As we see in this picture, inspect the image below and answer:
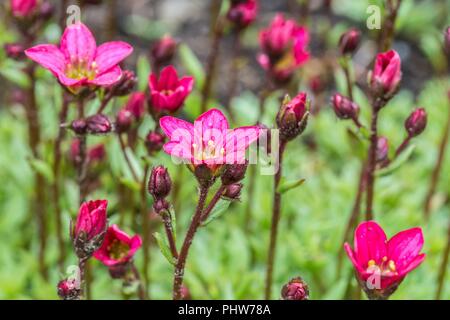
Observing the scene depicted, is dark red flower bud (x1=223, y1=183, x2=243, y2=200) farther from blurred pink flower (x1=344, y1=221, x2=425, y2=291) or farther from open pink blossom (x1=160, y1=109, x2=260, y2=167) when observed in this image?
blurred pink flower (x1=344, y1=221, x2=425, y2=291)

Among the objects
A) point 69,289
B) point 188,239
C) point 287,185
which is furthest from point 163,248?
point 287,185

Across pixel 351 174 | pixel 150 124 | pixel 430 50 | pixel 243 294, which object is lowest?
pixel 243 294

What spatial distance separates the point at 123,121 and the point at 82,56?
0.88 ft

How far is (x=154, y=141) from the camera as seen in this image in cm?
249

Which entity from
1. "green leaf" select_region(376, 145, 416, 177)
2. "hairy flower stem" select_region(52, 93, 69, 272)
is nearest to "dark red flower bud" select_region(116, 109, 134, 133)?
"hairy flower stem" select_region(52, 93, 69, 272)

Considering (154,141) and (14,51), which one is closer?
(154,141)

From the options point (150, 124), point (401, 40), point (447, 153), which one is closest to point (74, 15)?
point (150, 124)

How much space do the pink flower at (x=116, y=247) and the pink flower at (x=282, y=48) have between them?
1.00 m

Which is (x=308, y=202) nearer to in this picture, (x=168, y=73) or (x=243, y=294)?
(x=243, y=294)

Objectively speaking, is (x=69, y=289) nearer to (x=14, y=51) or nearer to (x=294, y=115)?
(x=294, y=115)

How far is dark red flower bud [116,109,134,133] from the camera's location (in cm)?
250

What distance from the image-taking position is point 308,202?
12.6ft

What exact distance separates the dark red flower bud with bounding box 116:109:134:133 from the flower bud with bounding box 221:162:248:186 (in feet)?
2.26

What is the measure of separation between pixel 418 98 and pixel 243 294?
2.61 metres
